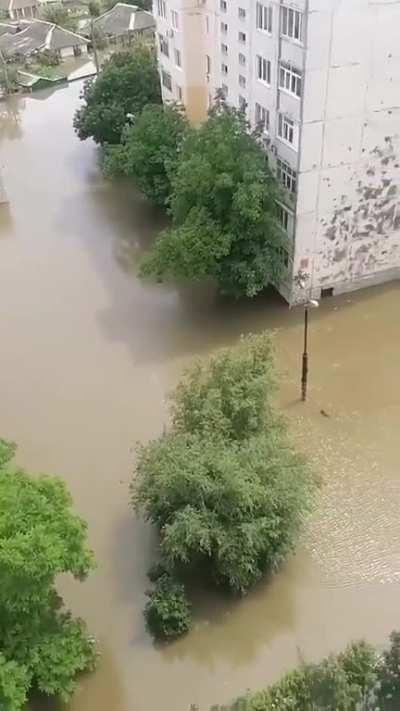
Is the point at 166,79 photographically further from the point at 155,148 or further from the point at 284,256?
the point at 284,256

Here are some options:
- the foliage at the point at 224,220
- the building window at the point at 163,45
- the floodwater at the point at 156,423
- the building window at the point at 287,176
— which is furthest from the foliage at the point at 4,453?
the building window at the point at 163,45

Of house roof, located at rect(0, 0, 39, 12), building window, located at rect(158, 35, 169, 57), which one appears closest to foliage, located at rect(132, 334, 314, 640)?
building window, located at rect(158, 35, 169, 57)

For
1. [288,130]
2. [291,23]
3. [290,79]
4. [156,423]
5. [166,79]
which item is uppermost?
[291,23]

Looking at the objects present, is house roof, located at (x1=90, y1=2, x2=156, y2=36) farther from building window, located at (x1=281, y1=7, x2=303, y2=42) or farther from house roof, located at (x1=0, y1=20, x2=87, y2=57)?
building window, located at (x1=281, y1=7, x2=303, y2=42)

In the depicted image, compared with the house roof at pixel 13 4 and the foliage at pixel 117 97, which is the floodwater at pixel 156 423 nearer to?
the foliage at pixel 117 97

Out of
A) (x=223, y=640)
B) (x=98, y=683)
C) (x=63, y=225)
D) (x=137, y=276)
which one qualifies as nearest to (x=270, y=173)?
(x=137, y=276)

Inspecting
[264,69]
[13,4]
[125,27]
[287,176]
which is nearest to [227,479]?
[287,176]
